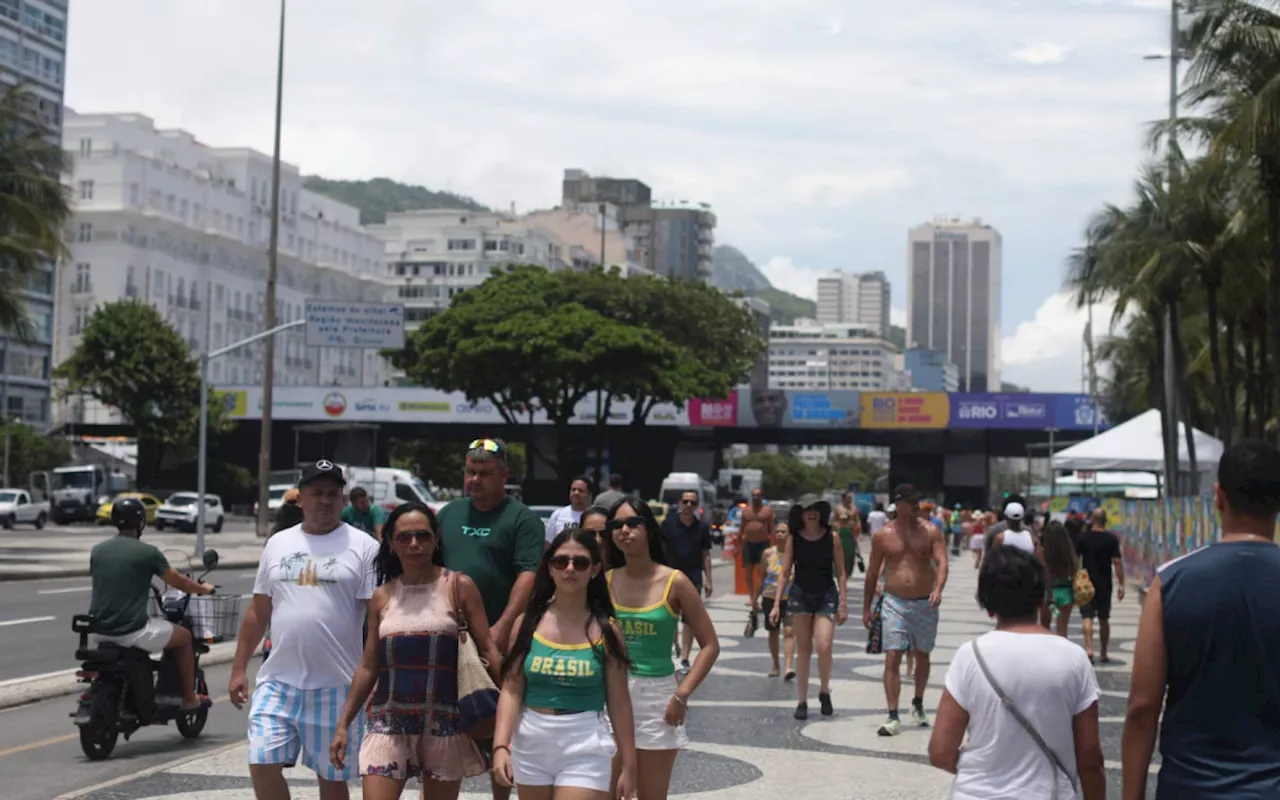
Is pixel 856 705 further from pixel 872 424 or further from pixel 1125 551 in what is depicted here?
pixel 872 424

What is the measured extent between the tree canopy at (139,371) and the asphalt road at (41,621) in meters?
37.2

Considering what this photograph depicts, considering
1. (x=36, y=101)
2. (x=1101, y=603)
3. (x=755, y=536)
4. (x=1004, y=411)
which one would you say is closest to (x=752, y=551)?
(x=755, y=536)

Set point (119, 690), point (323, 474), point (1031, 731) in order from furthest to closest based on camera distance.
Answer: point (119, 690) < point (323, 474) < point (1031, 731)

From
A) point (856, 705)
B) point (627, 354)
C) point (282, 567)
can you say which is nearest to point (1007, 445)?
point (627, 354)

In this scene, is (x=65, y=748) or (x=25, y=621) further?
(x=25, y=621)

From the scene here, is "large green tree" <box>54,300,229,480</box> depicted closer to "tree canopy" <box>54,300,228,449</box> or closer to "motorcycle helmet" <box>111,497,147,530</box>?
"tree canopy" <box>54,300,228,449</box>

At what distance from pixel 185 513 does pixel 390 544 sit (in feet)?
169

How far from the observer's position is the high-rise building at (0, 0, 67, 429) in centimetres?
8056

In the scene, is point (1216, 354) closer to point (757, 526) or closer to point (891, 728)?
point (757, 526)

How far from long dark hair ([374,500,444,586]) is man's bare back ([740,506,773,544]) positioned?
52.0 ft

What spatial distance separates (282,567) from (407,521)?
668 mm

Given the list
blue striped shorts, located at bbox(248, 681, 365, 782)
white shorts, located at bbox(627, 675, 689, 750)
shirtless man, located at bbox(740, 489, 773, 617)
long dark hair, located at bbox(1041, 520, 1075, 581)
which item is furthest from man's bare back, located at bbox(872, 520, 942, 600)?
shirtless man, located at bbox(740, 489, 773, 617)

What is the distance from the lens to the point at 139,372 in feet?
219

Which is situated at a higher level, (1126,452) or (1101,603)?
(1126,452)
